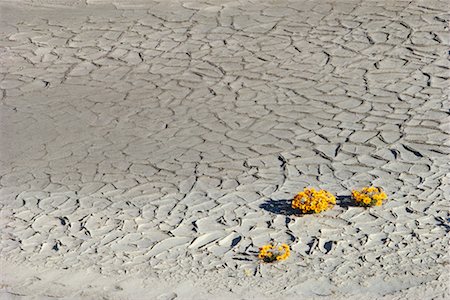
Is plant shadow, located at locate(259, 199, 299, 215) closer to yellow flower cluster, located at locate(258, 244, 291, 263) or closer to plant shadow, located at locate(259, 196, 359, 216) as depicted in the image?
plant shadow, located at locate(259, 196, 359, 216)

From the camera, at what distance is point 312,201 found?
212 inches

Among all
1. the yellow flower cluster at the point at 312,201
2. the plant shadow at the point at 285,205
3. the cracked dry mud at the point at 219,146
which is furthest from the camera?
the plant shadow at the point at 285,205

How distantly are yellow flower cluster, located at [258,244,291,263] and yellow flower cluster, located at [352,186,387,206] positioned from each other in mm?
684

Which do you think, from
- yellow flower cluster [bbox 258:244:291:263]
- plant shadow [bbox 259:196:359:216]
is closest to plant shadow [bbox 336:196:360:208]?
Result: plant shadow [bbox 259:196:359:216]

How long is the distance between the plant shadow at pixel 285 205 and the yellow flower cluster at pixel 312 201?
0.06 m

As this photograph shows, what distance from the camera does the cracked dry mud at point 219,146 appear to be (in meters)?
4.90

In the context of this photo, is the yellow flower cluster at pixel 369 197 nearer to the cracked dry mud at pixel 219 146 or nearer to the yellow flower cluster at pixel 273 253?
the cracked dry mud at pixel 219 146

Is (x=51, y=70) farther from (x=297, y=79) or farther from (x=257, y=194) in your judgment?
(x=257, y=194)

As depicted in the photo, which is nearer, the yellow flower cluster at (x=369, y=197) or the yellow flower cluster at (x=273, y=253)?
the yellow flower cluster at (x=273, y=253)

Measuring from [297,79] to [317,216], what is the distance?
2.09m

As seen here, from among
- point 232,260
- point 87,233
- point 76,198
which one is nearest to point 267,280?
point 232,260

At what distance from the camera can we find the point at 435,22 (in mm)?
7746

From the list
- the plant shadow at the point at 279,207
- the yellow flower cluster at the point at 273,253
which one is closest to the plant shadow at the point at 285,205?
the plant shadow at the point at 279,207

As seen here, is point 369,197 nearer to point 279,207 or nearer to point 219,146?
point 279,207
